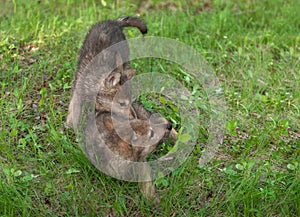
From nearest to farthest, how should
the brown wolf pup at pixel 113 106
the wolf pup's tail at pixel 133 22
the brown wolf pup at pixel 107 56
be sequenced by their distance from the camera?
the brown wolf pup at pixel 113 106, the brown wolf pup at pixel 107 56, the wolf pup's tail at pixel 133 22

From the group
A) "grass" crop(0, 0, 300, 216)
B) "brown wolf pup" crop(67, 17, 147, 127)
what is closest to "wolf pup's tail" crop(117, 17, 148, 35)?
"brown wolf pup" crop(67, 17, 147, 127)

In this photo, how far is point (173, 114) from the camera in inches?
198

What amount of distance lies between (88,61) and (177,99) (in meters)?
1.04

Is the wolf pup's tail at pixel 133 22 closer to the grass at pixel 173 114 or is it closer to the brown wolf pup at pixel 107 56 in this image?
the brown wolf pup at pixel 107 56

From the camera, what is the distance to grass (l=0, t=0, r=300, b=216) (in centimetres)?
406

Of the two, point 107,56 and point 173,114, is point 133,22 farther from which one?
point 173,114

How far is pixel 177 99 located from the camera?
5.33 m

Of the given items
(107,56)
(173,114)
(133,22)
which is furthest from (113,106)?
(133,22)

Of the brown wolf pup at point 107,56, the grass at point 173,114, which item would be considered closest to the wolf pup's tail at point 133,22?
the brown wolf pup at point 107,56

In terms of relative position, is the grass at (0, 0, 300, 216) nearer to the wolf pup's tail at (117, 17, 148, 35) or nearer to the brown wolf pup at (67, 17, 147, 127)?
the brown wolf pup at (67, 17, 147, 127)

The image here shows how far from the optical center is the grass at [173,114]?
4059 mm

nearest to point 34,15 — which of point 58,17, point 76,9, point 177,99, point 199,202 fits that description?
point 58,17

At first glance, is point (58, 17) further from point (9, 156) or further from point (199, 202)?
point (199, 202)

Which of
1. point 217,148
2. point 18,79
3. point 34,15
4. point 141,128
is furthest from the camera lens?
point 34,15
